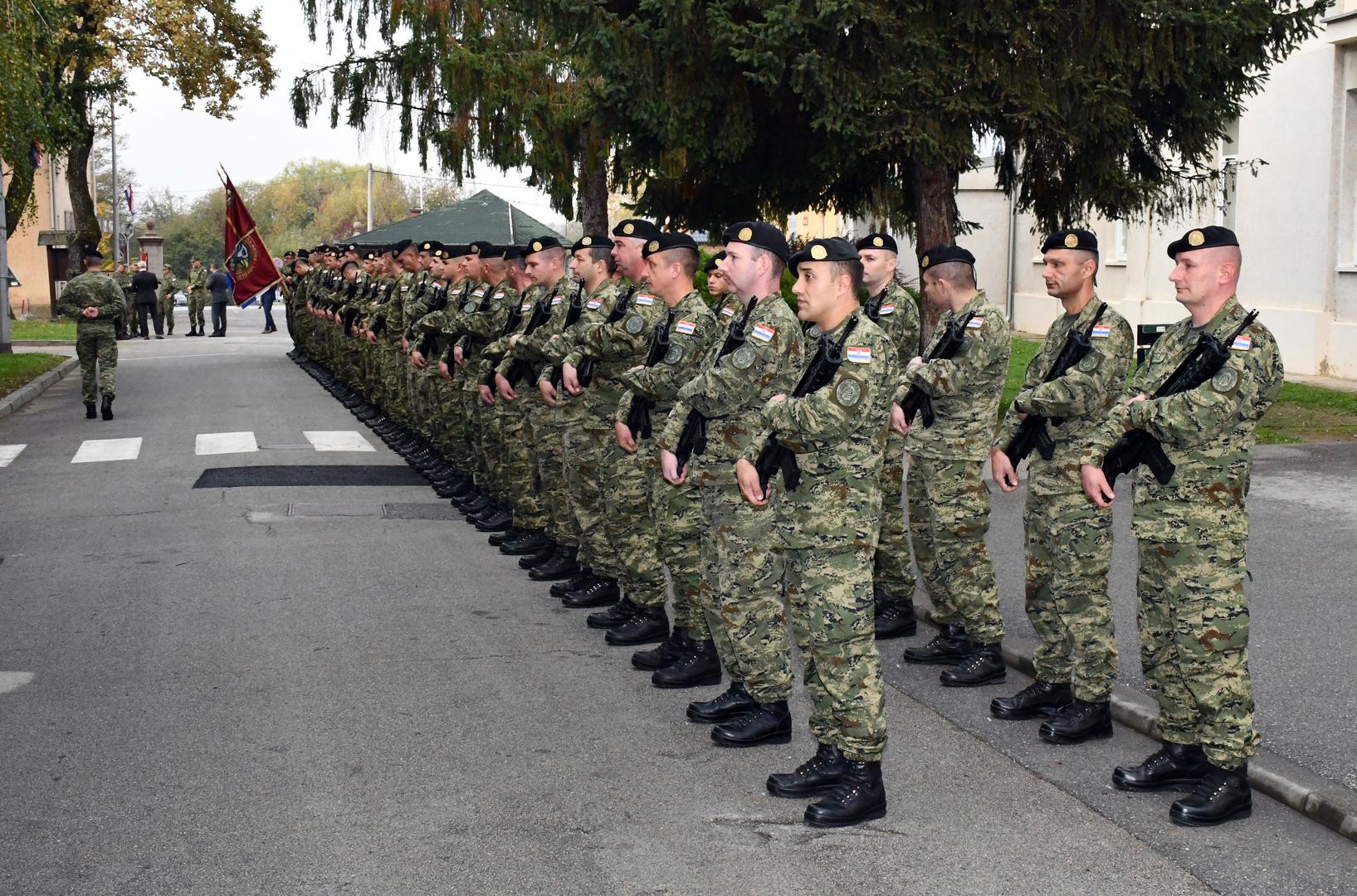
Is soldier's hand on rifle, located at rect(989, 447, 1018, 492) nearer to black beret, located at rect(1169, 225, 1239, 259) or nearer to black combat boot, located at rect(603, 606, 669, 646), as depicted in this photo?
black beret, located at rect(1169, 225, 1239, 259)

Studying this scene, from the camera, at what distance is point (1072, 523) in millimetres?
6164

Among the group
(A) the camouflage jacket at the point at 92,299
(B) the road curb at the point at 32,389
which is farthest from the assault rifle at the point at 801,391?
(B) the road curb at the point at 32,389

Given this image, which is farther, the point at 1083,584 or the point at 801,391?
the point at 1083,584

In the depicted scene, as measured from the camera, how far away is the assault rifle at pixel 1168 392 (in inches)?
Answer: 205

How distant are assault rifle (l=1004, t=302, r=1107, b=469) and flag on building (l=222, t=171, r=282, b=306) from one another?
20.6 metres

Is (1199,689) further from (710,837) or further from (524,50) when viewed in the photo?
(524,50)

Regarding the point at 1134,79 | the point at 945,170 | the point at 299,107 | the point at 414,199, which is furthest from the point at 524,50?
the point at 414,199

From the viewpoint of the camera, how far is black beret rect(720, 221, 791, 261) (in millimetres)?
5879

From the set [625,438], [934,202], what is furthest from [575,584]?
[934,202]

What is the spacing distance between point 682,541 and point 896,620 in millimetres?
1529

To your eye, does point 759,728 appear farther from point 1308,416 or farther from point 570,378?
point 1308,416

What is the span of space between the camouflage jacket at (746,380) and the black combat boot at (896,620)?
6.73ft

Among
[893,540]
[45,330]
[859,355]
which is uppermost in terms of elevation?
[859,355]

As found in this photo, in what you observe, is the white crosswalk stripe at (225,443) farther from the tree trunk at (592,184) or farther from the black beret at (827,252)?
the black beret at (827,252)
